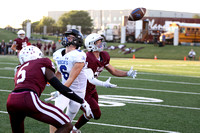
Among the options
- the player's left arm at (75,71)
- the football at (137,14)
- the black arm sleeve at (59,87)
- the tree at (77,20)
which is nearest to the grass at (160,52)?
the football at (137,14)

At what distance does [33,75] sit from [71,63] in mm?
1137

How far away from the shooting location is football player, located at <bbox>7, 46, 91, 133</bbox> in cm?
411

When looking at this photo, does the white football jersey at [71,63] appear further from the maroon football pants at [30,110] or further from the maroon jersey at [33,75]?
the maroon football pants at [30,110]

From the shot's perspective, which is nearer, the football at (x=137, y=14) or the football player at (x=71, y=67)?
the football player at (x=71, y=67)

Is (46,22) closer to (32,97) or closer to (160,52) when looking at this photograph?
(160,52)

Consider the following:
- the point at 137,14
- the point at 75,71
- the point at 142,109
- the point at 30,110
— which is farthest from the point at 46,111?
the point at 137,14

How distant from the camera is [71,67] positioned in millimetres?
5324

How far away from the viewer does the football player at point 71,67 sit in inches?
206

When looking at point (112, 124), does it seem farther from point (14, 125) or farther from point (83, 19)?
point (83, 19)

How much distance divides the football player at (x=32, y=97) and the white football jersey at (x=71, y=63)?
0.91 metres

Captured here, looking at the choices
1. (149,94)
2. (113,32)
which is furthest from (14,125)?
(113,32)

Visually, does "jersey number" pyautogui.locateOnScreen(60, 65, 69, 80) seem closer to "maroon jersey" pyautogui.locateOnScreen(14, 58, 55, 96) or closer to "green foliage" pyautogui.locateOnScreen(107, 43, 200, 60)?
"maroon jersey" pyautogui.locateOnScreen(14, 58, 55, 96)

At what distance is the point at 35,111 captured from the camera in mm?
4137

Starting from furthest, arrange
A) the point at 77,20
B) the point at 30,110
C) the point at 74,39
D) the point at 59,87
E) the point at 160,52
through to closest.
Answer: the point at 77,20, the point at 160,52, the point at 74,39, the point at 59,87, the point at 30,110
